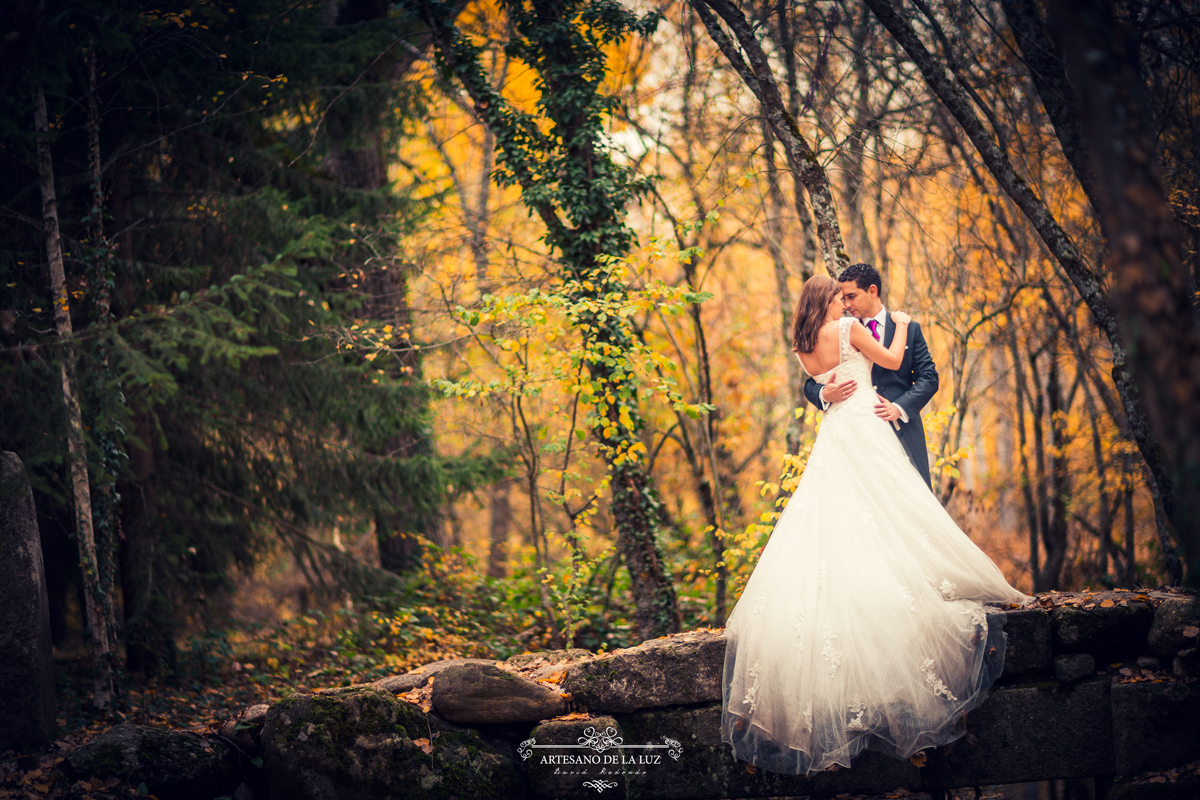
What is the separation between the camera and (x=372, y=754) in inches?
164

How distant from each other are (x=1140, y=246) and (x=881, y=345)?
7.59 ft

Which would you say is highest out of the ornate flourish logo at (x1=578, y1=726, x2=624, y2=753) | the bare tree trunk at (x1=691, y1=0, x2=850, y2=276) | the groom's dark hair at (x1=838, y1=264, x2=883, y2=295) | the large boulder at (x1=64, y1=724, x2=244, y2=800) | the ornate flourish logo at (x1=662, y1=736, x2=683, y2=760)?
the bare tree trunk at (x1=691, y1=0, x2=850, y2=276)

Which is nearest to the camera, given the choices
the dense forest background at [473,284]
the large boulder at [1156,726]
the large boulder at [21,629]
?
the large boulder at [1156,726]

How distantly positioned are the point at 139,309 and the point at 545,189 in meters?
4.32

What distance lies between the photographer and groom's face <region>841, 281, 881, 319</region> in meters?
4.51

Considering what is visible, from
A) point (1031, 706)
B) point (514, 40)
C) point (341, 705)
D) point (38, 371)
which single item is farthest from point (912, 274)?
point (38, 371)

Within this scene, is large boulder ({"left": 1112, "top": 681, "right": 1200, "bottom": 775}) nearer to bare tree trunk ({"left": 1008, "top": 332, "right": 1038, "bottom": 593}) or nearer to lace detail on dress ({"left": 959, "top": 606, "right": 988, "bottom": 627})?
lace detail on dress ({"left": 959, "top": 606, "right": 988, "bottom": 627})

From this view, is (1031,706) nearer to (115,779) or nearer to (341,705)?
(341,705)

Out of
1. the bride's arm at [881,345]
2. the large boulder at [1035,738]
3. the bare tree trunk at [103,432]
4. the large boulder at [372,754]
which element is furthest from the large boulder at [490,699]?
the bare tree trunk at [103,432]

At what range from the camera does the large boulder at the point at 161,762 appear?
13.2ft

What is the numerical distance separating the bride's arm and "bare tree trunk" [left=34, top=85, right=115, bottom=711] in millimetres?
6005

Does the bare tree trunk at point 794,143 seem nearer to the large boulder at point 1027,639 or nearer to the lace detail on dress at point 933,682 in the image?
the large boulder at point 1027,639

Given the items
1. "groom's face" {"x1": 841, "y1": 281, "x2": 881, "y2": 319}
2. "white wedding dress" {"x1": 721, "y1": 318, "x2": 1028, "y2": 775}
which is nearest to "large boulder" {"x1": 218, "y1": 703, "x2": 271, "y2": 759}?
"white wedding dress" {"x1": 721, "y1": 318, "x2": 1028, "y2": 775}

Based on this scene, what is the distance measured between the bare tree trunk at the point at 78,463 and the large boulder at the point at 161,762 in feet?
6.70
